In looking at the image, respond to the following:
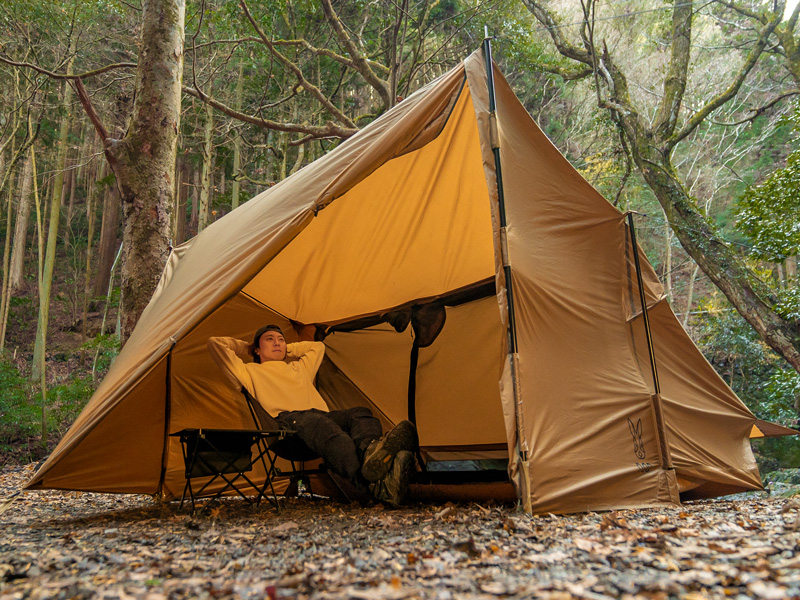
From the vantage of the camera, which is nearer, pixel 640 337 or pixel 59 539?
pixel 59 539

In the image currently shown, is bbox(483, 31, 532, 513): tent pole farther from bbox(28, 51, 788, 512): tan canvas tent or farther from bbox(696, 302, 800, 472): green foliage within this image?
bbox(696, 302, 800, 472): green foliage

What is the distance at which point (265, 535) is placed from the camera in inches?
88.8

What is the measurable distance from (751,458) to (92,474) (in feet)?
12.1

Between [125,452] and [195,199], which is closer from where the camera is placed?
[125,452]

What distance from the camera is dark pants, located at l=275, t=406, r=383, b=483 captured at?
9.28 feet

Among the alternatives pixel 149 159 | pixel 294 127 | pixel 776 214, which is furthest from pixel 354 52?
pixel 776 214

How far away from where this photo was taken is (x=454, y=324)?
393 cm

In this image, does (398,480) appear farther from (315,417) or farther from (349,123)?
(349,123)

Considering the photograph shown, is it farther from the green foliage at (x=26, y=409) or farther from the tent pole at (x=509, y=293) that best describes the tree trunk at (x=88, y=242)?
the tent pole at (x=509, y=293)

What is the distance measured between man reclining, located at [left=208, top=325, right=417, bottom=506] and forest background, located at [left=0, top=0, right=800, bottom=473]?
3.70ft

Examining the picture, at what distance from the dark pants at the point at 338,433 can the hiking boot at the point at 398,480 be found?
0.13 metres

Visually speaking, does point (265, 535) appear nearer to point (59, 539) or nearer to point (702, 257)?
point (59, 539)

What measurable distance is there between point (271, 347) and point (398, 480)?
1.19 meters

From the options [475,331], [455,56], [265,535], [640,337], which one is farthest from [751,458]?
[455,56]
